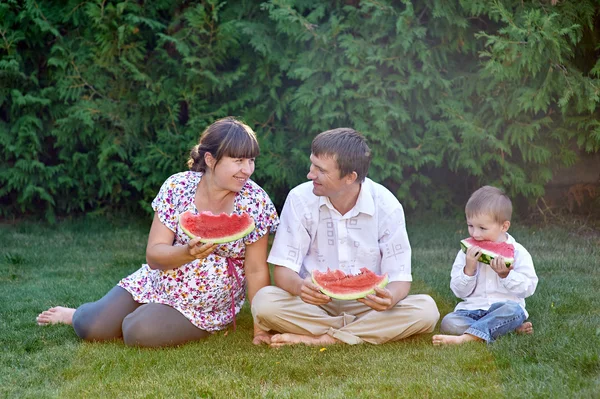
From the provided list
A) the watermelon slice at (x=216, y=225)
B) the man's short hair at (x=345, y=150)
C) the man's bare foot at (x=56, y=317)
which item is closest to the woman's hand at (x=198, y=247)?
the watermelon slice at (x=216, y=225)

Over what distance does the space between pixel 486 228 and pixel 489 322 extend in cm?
59

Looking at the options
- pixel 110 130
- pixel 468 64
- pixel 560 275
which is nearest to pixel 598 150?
pixel 468 64

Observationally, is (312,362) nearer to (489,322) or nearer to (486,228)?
(489,322)

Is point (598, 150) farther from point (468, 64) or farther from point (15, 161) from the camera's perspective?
point (15, 161)

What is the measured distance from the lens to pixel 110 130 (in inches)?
314

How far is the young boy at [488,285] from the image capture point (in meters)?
4.43

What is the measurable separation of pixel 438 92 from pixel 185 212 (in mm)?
3893

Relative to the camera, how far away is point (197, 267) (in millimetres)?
4621

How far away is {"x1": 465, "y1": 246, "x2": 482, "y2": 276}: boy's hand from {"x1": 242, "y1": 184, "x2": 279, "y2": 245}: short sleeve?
121 cm

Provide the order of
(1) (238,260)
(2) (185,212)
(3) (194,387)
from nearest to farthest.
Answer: (3) (194,387) < (2) (185,212) < (1) (238,260)

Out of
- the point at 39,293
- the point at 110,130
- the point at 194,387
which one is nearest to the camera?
the point at 194,387

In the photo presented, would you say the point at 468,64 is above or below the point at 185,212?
above

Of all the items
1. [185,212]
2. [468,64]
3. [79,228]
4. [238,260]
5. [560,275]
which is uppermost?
→ [468,64]

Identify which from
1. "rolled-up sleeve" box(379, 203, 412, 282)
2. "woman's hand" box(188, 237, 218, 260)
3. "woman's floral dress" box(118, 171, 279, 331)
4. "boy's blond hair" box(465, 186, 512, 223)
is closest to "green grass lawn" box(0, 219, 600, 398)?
"woman's floral dress" box(118, 171, 279, 331)
